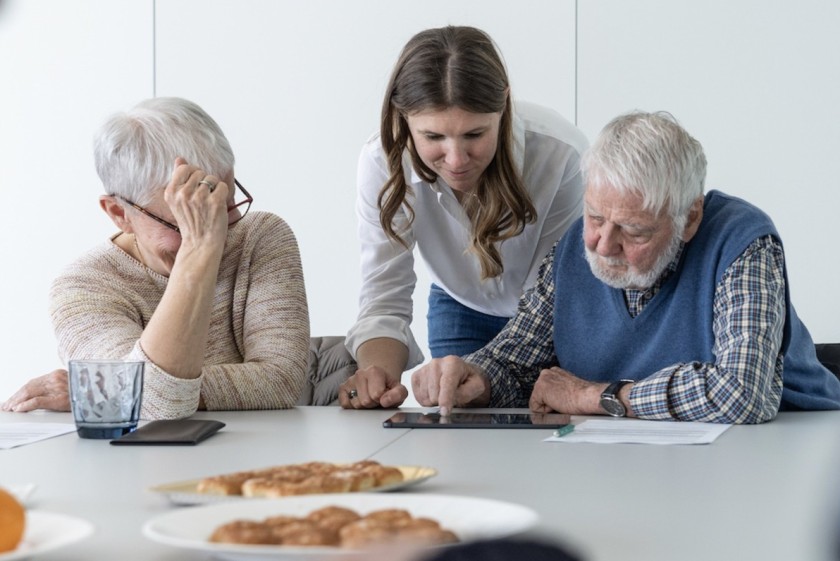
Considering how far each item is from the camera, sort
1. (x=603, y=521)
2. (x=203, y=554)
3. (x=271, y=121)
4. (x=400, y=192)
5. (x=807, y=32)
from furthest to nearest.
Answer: (x=271, y=121) → (x=807, y=32) → (x=400, y=192) → (x=603, y=521) → (x=203, y=554)

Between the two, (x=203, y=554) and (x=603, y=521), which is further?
(x=603, y=521)

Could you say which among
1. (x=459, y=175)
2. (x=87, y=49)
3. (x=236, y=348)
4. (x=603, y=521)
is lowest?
(x=236, y=348)

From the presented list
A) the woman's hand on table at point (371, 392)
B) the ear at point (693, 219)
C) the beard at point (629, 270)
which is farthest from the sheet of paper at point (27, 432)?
the ear at point (693, 219)

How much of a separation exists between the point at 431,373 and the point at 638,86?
2193mm

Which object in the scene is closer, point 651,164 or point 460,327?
point 651,164

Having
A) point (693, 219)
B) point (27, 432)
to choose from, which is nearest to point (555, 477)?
point (27, 432)

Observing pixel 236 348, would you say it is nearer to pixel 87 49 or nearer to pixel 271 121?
pixel 271 121

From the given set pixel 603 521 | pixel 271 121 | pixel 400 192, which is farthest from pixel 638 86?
pixel 603 521

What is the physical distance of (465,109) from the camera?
2.15 m

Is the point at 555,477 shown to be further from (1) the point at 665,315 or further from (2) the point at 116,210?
(2) the point at 116,210

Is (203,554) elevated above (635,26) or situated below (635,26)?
below

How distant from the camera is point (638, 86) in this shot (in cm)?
388

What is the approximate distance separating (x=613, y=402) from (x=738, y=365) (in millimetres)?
213

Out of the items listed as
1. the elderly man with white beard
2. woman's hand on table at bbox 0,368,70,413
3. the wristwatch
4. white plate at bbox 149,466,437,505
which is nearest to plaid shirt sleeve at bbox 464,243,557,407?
the elderly man with white beard
